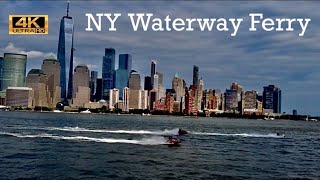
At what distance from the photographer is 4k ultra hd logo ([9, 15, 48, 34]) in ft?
98.0

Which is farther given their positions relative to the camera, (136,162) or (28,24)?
(136,162)

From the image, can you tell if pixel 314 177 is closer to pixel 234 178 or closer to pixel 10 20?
pixel 234 178

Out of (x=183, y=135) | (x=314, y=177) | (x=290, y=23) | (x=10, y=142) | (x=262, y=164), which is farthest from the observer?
(x=183, y=135)

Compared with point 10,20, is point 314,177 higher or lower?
lower

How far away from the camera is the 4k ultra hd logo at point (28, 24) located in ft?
98.0

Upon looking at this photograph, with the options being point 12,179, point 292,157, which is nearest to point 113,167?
point 12,179

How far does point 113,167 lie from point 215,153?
20329 millimetres

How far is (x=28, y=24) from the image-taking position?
30.3 m

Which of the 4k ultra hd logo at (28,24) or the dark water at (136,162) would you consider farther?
the dark water at (136,162)

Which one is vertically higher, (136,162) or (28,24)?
(28,24)

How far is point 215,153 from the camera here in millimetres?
60125

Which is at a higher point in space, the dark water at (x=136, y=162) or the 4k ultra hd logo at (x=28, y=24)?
the 4k ultra hd logo at (x=28, y=24)

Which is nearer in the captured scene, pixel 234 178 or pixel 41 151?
pixel 234 178

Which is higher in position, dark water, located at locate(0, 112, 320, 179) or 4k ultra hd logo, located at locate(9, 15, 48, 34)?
4k ultra hd logo, located at locate(9, 15, 48, 34)
